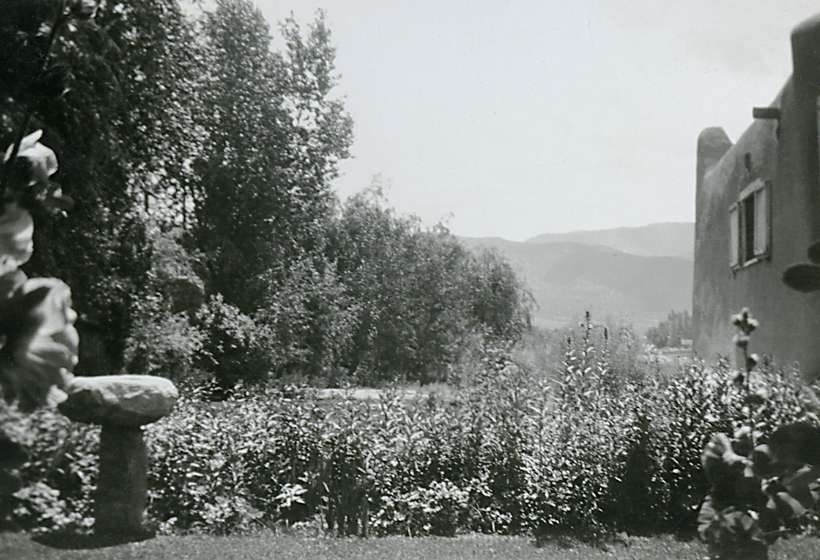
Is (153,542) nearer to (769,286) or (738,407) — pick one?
(738,407)

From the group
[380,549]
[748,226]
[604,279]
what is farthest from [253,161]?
[604,279]

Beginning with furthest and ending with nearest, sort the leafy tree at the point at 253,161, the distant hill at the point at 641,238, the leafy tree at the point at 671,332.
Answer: the distant hill at the point at 641,238 < the leafy tree at the point at 671,332 < the leafy tree at the point at 253,161

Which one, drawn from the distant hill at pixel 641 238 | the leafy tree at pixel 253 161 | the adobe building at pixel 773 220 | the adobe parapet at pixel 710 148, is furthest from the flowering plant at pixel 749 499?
the distant hill at pixel 641 238

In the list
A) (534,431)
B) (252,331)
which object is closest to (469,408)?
(534,431)

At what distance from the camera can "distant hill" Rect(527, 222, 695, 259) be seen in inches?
4926

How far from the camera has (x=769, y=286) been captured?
9203 millimetres

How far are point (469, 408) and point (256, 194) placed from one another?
1086 cm

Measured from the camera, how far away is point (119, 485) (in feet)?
19.1

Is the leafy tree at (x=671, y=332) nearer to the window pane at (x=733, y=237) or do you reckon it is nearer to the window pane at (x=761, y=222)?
the window pane at (x=733, y=237)

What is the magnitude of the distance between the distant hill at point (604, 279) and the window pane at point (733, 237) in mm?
59261

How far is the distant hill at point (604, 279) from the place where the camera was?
7994cm

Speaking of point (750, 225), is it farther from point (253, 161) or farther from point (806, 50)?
point (253, 161)

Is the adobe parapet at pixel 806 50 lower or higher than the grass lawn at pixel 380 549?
higher

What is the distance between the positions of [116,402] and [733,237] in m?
8.82
